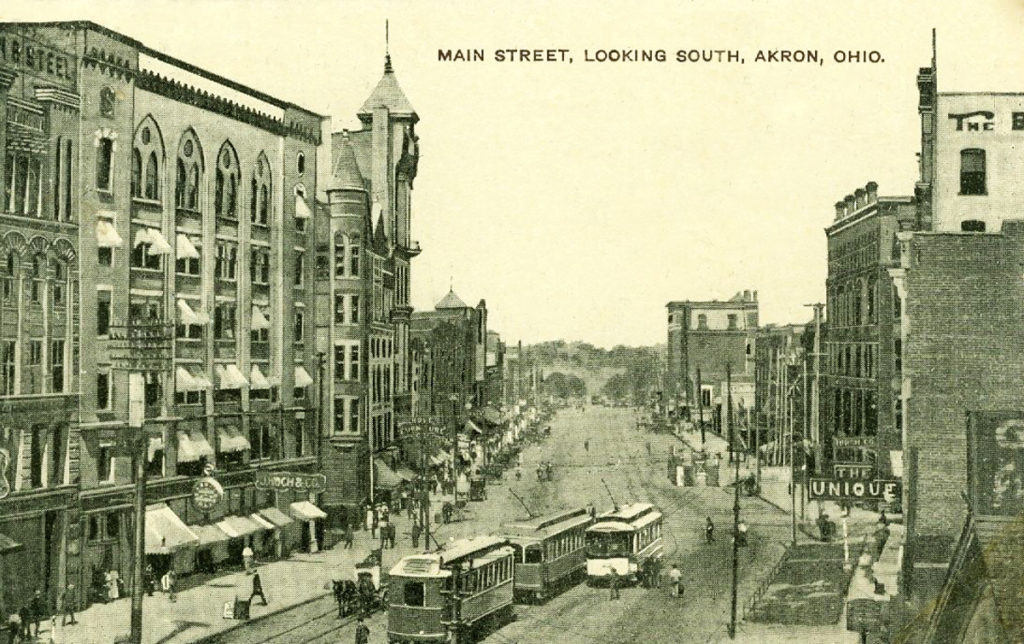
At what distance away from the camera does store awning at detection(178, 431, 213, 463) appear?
32344 mm

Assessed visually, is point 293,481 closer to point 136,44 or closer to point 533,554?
point 533,554

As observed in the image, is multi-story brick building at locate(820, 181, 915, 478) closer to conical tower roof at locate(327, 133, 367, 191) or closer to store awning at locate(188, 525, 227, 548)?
conical tower roof at locate(327, 133, 367, 191)

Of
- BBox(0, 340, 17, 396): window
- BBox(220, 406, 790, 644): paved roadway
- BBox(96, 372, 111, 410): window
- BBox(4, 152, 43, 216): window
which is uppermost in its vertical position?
BBox(4, 152, 43, 216): window

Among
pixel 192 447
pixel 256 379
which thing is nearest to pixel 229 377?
pixel 256 379

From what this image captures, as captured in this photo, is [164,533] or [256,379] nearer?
[164,533]

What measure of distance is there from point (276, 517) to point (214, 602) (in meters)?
6.32

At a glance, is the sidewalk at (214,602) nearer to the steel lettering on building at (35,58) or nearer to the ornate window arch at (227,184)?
the ornate window arch at (227,184)

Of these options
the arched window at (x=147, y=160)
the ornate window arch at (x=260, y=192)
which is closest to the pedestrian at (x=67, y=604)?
the arched window at (x=147, y=160)

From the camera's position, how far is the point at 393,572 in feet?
86.6

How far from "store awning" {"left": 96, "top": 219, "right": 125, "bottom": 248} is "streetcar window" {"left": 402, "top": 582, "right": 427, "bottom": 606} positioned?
1169 cm

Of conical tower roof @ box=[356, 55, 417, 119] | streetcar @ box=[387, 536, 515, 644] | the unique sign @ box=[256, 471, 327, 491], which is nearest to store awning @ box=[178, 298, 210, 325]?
the unique sign @ box=[256, 471, 327, 491]

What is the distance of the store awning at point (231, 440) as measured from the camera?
1348 inches

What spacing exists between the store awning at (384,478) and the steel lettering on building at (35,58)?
22.3 metres

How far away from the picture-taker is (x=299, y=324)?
38312 millimetres
